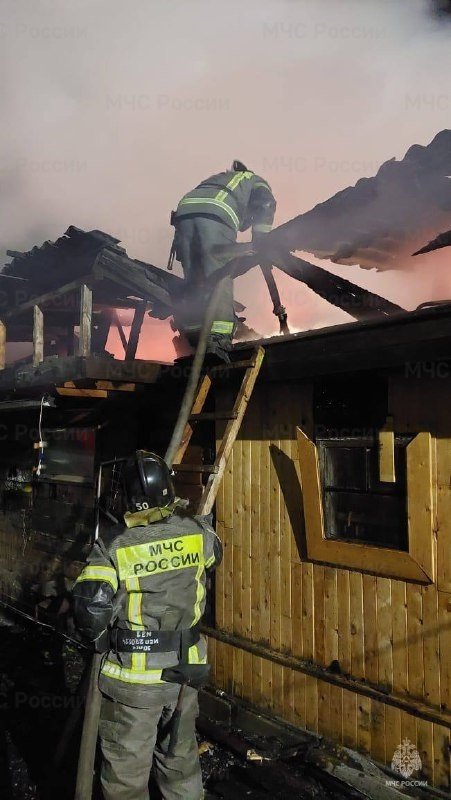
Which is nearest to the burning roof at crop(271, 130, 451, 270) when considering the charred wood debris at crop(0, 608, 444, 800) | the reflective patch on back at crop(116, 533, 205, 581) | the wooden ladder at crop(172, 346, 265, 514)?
the wooden ladder at crop(172, 346, 265, 514)

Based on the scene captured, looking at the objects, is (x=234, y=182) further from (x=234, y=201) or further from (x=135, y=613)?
(x=135, y=613)

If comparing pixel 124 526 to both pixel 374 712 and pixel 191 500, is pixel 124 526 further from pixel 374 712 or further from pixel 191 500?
pixel 374 712

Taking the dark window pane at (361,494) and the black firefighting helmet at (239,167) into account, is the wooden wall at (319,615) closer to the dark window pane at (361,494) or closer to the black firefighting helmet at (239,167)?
the dark window pane at (361,494)

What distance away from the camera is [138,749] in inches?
137

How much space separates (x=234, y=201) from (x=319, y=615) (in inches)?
191

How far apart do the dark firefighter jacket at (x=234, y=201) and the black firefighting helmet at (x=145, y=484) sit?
367 cm

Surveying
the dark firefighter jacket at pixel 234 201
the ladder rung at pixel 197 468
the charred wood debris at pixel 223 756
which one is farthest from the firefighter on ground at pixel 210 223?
the charred wood debris at pixel 223 756

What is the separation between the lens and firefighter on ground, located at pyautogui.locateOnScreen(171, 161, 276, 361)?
244 inches

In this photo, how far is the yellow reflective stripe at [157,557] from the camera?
3.47 meters

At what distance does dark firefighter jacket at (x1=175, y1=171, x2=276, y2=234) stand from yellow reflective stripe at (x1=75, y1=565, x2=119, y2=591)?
4.41 m

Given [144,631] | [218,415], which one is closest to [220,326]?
[218,415]

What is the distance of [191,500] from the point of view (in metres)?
6.04

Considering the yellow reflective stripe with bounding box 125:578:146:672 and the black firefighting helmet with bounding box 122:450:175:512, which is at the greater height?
the black firefighting helmet with bounding box 122:450:175:512

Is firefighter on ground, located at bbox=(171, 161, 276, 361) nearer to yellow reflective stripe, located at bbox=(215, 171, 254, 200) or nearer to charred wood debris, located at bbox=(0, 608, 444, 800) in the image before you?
yellow reflective stripe, located at bbox=(215, 171, 254, 200)
